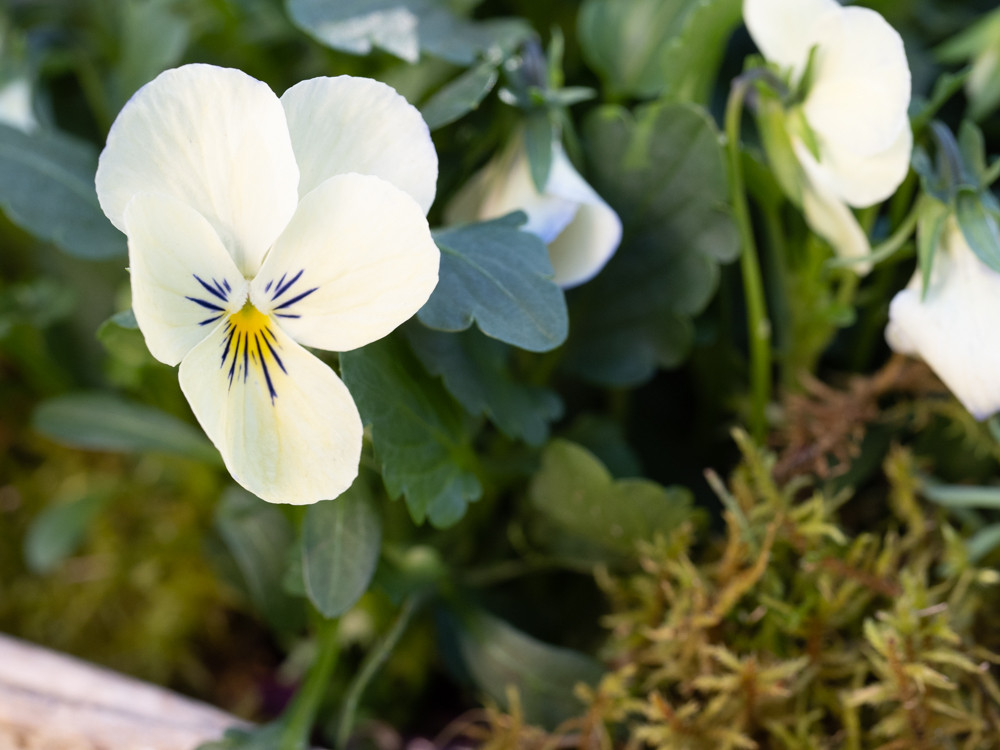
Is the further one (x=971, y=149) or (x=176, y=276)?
(x=971, y=149)

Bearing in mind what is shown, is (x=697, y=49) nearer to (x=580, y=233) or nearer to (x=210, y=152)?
(x=580, y=233)

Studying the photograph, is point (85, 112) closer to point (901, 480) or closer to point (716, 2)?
point (716, 2)

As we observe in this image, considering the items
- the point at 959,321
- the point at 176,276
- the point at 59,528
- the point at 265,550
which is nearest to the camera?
the point at 176,276

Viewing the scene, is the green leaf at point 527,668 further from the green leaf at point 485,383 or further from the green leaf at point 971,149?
the green leaf at point 971,149

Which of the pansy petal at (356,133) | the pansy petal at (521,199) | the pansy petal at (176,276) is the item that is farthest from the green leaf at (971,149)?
the pansy petal at (176,276)

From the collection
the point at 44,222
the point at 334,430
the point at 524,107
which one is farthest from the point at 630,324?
the point at 44,222

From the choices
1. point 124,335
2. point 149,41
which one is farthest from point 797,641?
point 149,41
